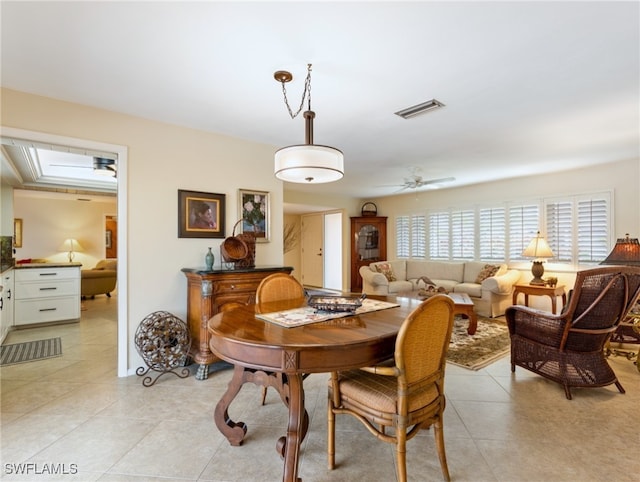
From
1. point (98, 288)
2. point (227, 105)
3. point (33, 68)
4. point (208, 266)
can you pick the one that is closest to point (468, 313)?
point (208, 266)

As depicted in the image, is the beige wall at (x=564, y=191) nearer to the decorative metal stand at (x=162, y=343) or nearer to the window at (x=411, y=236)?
the window at (x=411, y=236)

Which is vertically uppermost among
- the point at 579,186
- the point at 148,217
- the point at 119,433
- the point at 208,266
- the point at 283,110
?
the point at 283,110

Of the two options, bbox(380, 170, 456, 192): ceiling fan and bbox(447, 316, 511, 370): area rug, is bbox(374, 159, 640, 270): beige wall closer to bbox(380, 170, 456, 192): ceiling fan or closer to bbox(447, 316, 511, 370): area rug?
bbox(380, 170, 456, 192): ceiling fan

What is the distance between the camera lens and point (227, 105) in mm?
2684

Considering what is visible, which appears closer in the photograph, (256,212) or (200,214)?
A: (200,214)

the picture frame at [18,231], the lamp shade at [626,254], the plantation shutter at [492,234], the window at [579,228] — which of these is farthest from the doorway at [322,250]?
the picture frame at [18,231]

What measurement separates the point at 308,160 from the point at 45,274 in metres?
4.75

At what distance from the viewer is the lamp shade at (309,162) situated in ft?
6.14

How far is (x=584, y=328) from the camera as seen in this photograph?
7.96 feet

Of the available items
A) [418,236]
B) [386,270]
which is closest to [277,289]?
[386,270]

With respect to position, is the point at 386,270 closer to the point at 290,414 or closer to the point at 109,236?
the point at 290,414

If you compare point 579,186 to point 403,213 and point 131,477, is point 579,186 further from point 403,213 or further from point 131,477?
point 131,477

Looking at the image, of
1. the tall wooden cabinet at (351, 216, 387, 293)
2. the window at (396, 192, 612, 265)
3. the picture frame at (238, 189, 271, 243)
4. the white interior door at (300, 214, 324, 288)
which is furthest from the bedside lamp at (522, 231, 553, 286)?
the white interior door at (300, 214, 324, 288)

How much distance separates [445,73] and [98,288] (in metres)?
7.26
